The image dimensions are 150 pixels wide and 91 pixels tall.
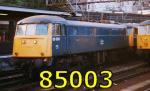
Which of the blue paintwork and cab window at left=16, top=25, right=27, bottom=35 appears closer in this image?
cab window at left=16, top=25, right=27, bottom=35

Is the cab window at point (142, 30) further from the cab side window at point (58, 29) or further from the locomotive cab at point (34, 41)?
the locomotive cab at point (34, 41)

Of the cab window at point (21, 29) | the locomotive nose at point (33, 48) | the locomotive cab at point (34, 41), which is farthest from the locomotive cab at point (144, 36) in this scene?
the cab window at point (21, 29)

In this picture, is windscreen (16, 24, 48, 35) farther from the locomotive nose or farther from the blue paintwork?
the blue paintwork

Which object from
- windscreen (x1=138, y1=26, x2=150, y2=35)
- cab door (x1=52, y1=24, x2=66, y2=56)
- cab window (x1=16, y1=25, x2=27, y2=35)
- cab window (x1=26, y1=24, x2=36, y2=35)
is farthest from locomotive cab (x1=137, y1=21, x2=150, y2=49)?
cab window (x1=16, y1=25, x2=27, y2=35)

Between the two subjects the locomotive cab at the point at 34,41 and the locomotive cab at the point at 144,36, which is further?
the locomotive cab at the point at 144,36

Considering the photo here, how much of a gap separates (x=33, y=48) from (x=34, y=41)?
0.31 m

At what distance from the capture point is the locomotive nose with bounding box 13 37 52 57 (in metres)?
13.9

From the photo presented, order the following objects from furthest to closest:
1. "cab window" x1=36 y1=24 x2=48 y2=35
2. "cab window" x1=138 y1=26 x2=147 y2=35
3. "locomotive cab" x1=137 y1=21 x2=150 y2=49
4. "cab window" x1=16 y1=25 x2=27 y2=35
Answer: "cab window" x1=138 y1=26 x2=147 y2=35 < "locomotive cab" x1=137 y1=21 x2=150 y2=49 < "cab window" x1=16 y1=25 x2=27 y2=35 < "cab window" x1=36 y1=24 x2=48 y2=35

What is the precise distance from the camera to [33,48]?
14.1 metres

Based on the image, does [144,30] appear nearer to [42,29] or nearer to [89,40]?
[89,40]

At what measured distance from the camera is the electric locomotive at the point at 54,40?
1405 centimetres

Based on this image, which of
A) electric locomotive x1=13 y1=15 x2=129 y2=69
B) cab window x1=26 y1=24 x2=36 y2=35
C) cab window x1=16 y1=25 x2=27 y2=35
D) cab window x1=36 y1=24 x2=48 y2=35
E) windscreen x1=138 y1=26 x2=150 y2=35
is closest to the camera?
electric locomotive x1=13 y1=15 x2=129 y2=69

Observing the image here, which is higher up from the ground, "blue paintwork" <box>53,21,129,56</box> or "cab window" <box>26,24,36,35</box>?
"cab window" <box>26,24,36,35</box>

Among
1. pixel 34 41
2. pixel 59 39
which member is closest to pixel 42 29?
pixel 34 41
